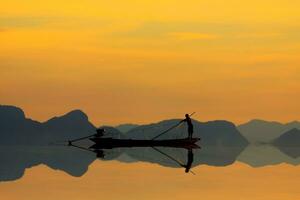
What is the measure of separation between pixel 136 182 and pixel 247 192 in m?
7.12

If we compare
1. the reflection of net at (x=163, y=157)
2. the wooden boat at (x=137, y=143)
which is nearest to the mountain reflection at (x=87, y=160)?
the reflection of net at (x=163, y=157)

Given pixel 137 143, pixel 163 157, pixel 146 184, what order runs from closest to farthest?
1. pixel 146 184
2. pixel 163 157
3. pixel 137 143

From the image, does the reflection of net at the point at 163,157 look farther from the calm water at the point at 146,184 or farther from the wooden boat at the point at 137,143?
the wooden boat at the point at 137,143

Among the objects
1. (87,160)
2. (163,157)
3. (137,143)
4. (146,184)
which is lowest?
(146,184)

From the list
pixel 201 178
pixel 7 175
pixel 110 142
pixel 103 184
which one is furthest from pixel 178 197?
pixel 110 142

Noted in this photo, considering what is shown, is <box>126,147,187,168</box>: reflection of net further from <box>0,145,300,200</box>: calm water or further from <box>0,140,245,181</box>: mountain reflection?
<box>0,145,300,200</box>: calm water

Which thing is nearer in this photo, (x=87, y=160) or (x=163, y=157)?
(x=87, y=160)

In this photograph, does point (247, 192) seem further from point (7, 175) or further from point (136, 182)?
point (7, 175)

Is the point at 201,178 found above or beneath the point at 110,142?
beneath

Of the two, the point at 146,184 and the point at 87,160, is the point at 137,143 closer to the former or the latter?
the point at 87,160

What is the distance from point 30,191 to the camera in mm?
39438

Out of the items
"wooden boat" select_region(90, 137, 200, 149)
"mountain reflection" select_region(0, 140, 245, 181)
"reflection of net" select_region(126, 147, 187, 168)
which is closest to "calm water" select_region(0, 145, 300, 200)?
"mountain reflection" select_region(0, 140, 245, 181)

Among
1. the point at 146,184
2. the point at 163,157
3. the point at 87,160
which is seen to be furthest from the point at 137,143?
the point at 146,184

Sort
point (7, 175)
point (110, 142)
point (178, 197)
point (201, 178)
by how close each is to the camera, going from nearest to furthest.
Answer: point (178, 197) < point (201, 178) < point (7, 175) < point (110, 142)
